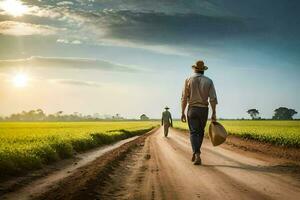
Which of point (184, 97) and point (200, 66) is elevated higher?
point (200, 66)

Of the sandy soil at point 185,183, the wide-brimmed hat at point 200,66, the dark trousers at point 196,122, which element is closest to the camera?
the sandy soil at point 185,183

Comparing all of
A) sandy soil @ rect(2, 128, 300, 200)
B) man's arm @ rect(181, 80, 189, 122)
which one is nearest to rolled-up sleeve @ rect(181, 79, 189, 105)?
man's arm @ rect(181, 80, 189, 122)

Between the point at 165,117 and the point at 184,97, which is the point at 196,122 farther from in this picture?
the point at 165,117

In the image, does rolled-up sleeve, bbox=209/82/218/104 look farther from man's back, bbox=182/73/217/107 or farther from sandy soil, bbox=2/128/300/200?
sandy soil, bbox=2/128/300/200

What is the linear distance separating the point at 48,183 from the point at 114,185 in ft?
5.56

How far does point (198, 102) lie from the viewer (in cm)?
1267

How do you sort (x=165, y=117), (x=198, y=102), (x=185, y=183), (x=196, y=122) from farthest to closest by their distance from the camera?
(x=165, y=117)
(x=198, y=102)
(x=196, y=122)
(x=185, y=183)

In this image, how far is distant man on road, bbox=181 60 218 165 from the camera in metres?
12.5

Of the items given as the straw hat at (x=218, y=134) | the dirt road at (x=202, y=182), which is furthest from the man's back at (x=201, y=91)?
the dirt road at (x=202, y=182)

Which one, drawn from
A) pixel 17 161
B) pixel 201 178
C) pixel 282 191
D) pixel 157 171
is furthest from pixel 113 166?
pixel 282 191

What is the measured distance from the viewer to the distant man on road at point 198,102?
41.1 feet

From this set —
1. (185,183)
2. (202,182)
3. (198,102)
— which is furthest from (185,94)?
(185,183)

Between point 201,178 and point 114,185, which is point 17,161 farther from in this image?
point 201,178

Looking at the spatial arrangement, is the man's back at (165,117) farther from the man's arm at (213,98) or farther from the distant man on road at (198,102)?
the man's arm at (213,98)
